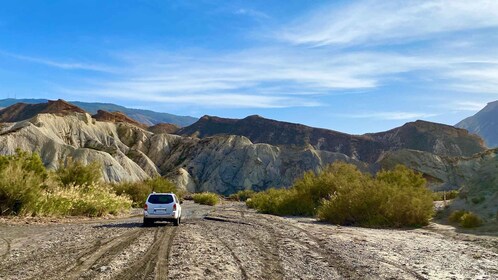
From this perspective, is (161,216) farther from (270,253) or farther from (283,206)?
(283,206)

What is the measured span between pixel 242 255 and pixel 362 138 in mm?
149333

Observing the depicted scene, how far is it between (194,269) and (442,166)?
82.2 metres

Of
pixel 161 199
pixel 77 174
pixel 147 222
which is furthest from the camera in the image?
pixel 77 174

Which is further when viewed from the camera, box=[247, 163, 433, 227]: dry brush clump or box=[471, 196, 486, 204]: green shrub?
box=[471, 196, 486, 204]: green shrub

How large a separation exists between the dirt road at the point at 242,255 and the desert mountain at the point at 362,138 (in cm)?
10773

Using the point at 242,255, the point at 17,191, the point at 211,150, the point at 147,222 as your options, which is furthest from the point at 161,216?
the point at 211,150

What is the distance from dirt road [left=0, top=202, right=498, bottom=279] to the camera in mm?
9438

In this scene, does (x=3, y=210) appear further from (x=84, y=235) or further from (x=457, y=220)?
(x=457, y=220)

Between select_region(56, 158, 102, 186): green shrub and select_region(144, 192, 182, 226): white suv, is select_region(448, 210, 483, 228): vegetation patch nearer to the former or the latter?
select_region(144, 192, 182, 226): white suv

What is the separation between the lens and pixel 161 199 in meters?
21.6

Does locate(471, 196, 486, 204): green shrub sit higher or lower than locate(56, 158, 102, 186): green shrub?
higher

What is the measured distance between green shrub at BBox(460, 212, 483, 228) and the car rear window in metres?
13.9

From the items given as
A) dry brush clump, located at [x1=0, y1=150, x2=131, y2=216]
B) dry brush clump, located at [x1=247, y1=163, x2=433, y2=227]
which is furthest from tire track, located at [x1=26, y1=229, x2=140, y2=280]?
dry brush clump, located at [x1=247, y1=163, x2=433, y2=227]

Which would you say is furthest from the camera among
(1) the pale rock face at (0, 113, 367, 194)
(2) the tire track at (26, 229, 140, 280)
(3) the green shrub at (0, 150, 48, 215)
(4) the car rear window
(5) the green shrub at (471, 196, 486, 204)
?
(1) the pale rock face at (0, 113, 367, 194)
